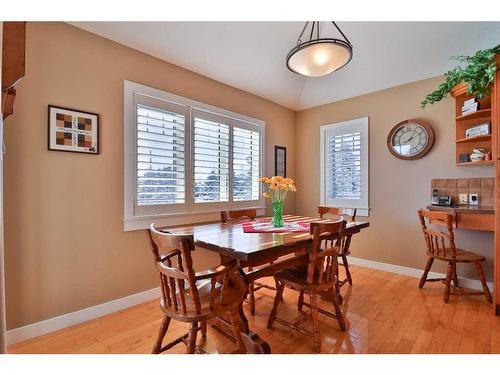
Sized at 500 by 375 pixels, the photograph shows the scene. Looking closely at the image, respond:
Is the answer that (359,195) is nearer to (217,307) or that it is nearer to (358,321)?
(358,321)

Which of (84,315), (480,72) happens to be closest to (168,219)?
(84,315)

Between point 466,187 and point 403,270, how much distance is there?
121cm

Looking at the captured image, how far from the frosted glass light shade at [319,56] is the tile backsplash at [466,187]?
206 centimetres

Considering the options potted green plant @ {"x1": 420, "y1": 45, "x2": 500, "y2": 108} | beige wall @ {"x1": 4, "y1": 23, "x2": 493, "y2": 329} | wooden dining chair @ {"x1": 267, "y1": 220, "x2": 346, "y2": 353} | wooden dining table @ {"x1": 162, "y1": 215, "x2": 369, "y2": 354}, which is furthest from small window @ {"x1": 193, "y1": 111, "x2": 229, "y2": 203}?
potted green plant @ {"x1": 420, "y1": 45, "x2": 500, "y2": 108}

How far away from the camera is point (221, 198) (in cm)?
321

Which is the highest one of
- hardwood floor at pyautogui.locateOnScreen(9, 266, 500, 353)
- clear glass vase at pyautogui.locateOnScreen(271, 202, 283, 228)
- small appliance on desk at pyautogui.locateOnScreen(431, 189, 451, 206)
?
small appliance on desk at pyautogui.locateOnScreen(431, 189, 451, 206)

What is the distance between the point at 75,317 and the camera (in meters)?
2.10

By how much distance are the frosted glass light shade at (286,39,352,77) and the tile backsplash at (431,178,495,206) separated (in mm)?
2062

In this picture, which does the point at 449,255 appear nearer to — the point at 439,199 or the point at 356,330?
the point at 439,199

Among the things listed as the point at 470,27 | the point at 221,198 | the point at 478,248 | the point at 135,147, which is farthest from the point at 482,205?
the point at 135,147

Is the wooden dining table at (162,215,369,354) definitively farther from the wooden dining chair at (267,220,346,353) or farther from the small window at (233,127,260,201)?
the small window at (233,127,260,201)

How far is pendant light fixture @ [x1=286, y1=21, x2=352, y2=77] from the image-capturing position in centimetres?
173

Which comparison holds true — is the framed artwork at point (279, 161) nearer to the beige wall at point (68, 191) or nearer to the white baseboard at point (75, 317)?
the beige wall at point (68, 191)

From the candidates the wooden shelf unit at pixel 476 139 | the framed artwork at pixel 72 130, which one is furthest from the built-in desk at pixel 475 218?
the framed artwork at pixel 72 130
